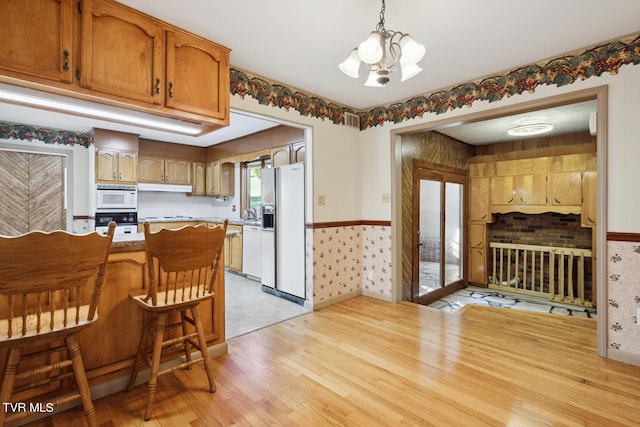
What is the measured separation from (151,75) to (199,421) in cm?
215

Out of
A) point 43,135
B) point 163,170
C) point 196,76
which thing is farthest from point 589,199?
point 43,135

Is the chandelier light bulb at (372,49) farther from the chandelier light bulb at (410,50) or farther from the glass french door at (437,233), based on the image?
the glass french door at (437,233)

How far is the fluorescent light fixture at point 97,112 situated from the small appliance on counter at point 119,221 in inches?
129

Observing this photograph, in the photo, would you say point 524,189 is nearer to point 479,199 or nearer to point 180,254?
point 479,199

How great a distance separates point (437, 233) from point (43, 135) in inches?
244

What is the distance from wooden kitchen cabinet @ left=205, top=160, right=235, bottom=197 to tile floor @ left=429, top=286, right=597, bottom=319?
422 cm

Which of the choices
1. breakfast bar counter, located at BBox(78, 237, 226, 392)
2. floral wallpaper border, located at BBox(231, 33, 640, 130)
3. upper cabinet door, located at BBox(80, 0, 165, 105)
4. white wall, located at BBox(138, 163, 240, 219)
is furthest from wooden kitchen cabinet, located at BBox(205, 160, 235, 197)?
breakfast bar counter, located at BBox(78, 237, 226, 392)

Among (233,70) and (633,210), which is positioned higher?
(233,70)

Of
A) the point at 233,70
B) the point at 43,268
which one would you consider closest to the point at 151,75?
the point at 233,70

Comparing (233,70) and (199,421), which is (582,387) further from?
(233,70)

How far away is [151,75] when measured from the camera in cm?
206

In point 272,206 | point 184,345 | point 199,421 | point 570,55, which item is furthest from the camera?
point 272,206

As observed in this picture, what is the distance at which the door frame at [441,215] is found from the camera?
4129mm

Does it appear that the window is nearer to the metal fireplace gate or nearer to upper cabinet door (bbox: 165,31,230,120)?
upper cabinet door (bbox: 165,31,230,120)
